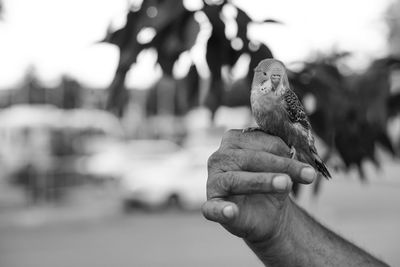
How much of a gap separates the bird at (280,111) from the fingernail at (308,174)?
9 centimetres

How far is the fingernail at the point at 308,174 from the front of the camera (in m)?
1.34

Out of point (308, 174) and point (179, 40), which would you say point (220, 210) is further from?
point (179, 40)

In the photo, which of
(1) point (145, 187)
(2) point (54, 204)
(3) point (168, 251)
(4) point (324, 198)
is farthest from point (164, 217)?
(4) point (324, 198)

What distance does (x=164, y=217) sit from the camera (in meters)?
16.2

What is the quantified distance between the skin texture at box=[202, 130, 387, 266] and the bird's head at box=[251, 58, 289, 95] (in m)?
0.17

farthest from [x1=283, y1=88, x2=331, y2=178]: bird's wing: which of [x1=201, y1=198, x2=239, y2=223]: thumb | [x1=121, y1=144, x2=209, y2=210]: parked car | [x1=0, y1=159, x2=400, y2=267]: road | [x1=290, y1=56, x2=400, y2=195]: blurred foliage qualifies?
[x1=121, y1=144, x2=209, y2=210]: parked car

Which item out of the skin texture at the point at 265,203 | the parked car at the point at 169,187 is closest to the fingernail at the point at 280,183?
the skin texture at the point at 265,203

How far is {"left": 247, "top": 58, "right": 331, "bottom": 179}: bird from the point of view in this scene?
127cm

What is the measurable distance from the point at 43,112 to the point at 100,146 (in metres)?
3.04

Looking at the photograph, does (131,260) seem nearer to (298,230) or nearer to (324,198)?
(298,230)

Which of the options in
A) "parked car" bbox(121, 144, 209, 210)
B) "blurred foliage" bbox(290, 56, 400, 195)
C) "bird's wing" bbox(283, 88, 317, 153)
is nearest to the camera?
"bird's wing" bbox(283, 88, 317, 153)

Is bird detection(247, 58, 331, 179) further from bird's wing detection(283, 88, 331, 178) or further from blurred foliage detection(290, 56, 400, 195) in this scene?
blurred foliage detection(290, 56, 400, 195)

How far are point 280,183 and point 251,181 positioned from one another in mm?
94

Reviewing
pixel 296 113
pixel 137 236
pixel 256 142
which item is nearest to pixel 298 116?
pixel 296 113
